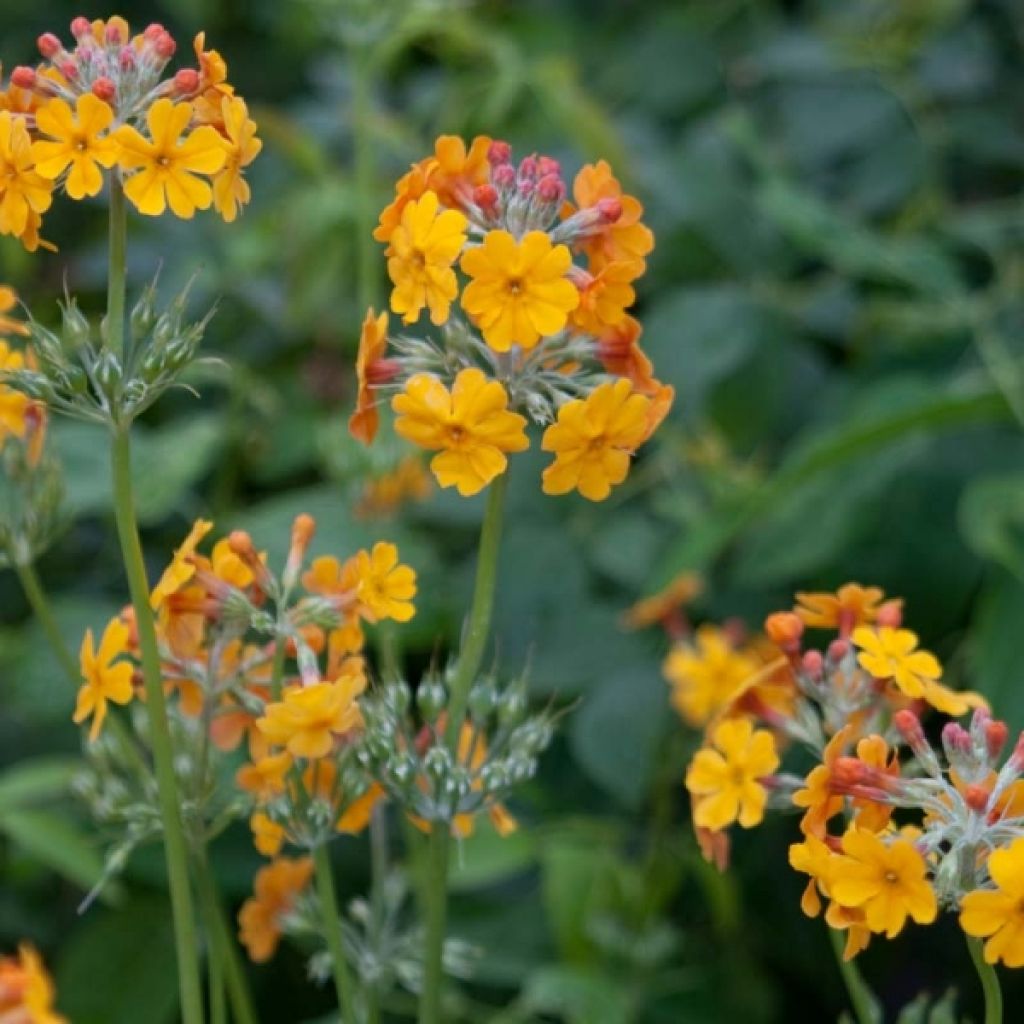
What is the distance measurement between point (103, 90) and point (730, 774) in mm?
609

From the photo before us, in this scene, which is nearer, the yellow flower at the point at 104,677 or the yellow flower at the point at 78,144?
the yellow flower at the point at 78,144

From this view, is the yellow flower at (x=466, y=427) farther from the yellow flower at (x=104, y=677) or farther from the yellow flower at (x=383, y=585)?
the yellow flower at (x=104, y=677)

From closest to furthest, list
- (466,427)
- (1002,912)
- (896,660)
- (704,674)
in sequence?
(1002,912) → (466,427) → (896,660) → (704,674)

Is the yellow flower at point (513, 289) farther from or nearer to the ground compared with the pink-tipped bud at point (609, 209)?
nearer to the ground

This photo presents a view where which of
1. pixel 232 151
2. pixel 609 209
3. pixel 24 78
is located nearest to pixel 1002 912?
pixel 609 209

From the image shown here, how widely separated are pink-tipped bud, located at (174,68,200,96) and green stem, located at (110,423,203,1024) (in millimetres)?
160

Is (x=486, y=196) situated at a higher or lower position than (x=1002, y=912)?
higher

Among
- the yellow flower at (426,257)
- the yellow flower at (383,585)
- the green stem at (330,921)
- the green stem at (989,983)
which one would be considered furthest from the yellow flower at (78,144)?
the green stem at (989,983)

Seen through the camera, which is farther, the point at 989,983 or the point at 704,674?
the point at 704,674

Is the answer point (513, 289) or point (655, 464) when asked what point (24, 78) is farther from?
point (655, 464)

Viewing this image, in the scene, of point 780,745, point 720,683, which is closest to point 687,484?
point 720,683

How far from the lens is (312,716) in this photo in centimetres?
106

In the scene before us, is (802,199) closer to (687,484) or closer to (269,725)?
(687,484)

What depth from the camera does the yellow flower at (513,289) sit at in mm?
1051
